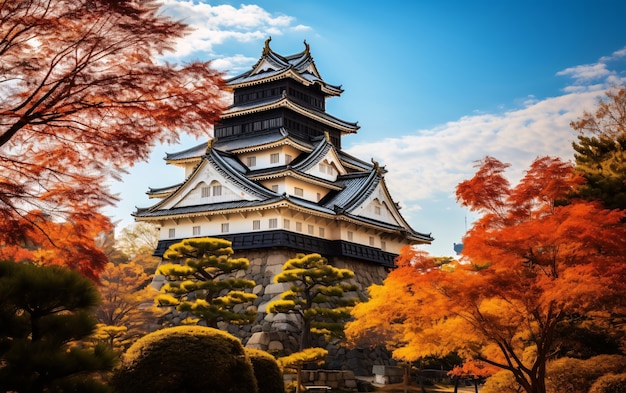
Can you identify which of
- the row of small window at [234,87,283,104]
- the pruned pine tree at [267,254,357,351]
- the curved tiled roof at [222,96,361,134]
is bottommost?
the pruned pine tree at [267,254,357,351]

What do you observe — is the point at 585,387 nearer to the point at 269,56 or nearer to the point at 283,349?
the point at 283,349

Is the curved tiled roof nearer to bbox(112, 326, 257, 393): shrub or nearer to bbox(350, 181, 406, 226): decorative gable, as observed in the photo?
bbox(350, 181, 406, 226): decorative gable

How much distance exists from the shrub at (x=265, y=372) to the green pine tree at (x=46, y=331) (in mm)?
6690

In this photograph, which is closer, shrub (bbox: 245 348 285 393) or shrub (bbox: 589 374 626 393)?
shrub (bbox: 245 348 285 393)

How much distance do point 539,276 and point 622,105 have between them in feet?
48.5

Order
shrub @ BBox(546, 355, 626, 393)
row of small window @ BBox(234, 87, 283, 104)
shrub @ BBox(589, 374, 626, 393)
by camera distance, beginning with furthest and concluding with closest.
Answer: row of small window @ BBox(234, 87, 283, 104) < shrub @ BBox(546, 355, 626, 393) < shrub @ BBox(589, 374, 626, 393)

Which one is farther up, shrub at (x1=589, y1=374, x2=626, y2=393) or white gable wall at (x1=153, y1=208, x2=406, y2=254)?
white gable wall at (x1=153, y1=208, x2=406, y2=254)

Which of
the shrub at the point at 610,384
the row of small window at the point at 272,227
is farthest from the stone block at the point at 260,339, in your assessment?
the shrub at the point at 610,384

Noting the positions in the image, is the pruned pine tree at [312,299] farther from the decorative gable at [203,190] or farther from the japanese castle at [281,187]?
the decorative gable at [203,190]

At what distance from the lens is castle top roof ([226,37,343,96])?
41250 millimetres

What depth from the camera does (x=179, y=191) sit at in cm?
3603

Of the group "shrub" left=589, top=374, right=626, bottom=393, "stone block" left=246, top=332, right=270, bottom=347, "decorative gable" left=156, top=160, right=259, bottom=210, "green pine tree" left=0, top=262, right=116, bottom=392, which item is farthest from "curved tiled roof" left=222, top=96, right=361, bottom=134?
"green pine tree" left=0, top=262, right=116, bottom=392

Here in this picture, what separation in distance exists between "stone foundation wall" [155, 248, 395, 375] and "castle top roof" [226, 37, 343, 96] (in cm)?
1298

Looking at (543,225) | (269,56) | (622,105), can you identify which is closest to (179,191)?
(269,56)
